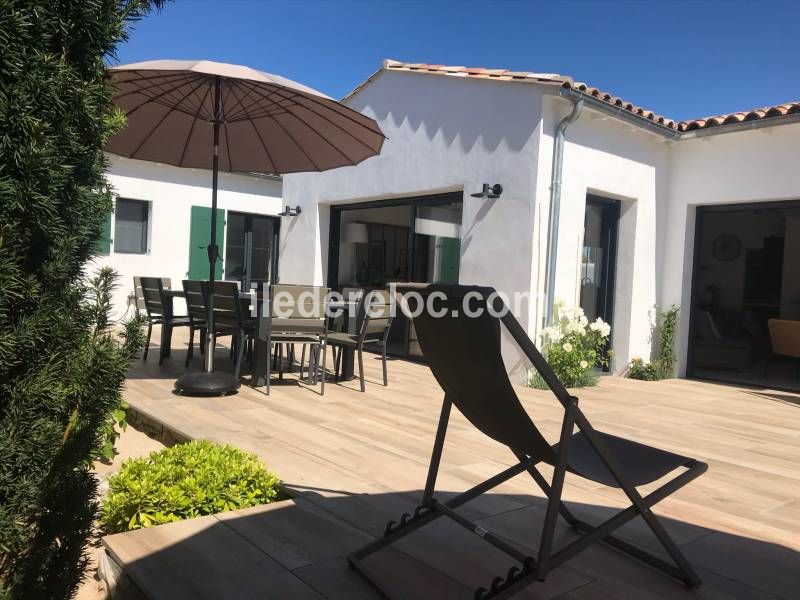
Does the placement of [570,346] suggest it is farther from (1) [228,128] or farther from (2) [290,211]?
(2) [290,211]

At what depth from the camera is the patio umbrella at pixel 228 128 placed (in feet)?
14.0

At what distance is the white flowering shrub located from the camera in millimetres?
5840

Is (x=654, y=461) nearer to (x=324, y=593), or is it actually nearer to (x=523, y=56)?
(x=324, y=593)

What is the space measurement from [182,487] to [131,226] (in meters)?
9.09

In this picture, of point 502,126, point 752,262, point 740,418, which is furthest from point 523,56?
point 740,418

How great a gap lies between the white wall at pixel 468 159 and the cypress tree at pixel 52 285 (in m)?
4.94

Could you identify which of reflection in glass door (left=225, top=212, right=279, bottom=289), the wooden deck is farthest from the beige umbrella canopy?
reflection in glass door (left=225, top=212, right=279, bottom=289)

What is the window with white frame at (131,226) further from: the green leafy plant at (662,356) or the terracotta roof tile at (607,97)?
the green leafy plant at (662,356)

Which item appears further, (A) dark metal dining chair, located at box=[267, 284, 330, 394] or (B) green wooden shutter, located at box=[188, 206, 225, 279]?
(B) green wooden shutter, located at box=[188, 206, 225, 279]

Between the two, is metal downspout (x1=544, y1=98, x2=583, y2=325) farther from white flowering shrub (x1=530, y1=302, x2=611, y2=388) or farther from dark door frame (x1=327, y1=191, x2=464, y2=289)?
dark door frame (x1=327, y1=191, x2=464, y2=289)

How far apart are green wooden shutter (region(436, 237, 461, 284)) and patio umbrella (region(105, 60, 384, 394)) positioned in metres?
2.17

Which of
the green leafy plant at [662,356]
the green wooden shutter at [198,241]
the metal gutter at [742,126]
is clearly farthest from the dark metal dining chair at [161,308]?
the metal gutter at [742,126]

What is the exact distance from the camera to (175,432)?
139 inches

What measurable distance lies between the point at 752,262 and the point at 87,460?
11651mm
